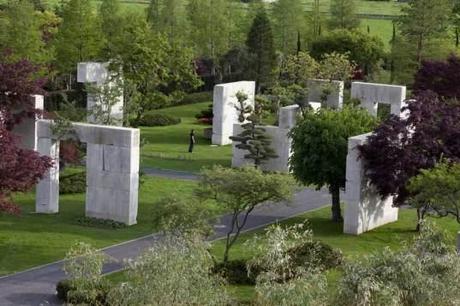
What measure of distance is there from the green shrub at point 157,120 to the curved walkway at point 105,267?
20048 millimetres

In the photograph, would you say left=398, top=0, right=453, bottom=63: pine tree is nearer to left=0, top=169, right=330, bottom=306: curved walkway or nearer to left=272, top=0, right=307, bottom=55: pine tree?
left=272, top=0, right=307, bottom=55: pine tree

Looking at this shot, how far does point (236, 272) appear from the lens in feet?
104

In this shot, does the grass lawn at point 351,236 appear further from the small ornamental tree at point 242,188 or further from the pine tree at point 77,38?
the pine tree at point 77,38

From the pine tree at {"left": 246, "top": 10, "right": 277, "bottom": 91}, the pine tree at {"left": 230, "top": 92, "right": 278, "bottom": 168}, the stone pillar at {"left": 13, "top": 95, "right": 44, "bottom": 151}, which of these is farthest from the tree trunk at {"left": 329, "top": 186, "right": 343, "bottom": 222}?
the pine tree at {"left": 246, "top": 10, "right": 277, "bottom": 91}

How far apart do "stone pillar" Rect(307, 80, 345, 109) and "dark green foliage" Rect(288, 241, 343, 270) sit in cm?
2507

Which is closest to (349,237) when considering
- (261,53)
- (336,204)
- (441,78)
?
(336,204)

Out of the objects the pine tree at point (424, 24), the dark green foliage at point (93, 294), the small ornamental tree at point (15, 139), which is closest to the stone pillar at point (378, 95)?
the pine tree at point (424, 24)

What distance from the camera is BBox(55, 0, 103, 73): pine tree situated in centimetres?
6625

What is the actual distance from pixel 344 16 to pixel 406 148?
47024 mm

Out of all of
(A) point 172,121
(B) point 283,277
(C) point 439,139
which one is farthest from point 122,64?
(B) point 283,277

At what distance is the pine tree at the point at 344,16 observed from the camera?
83.1m

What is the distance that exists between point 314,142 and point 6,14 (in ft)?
107

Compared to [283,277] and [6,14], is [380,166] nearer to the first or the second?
[283,277]

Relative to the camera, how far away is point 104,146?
3925 cm
